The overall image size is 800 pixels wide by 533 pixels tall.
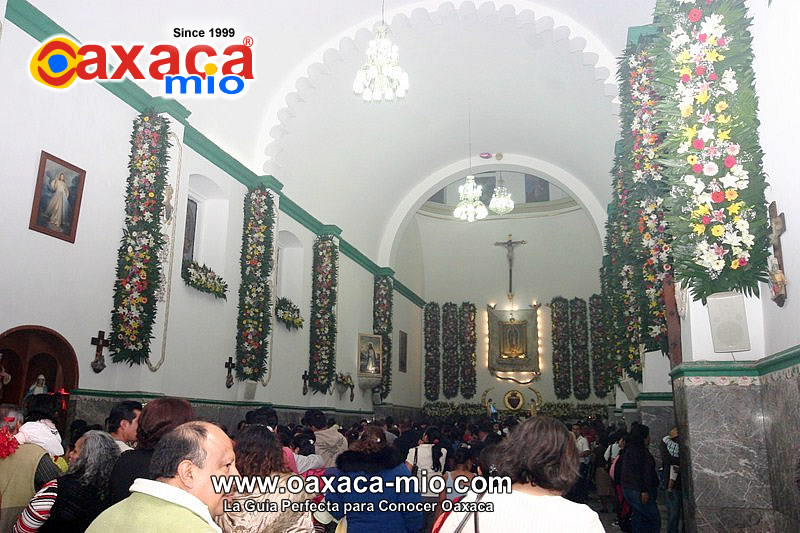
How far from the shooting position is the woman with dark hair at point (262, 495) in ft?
9.80

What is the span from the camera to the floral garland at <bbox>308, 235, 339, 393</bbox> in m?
13.6

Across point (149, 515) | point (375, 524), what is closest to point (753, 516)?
point (375, 524)

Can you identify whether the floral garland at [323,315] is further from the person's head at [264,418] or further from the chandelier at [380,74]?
the person's head at [264,418]

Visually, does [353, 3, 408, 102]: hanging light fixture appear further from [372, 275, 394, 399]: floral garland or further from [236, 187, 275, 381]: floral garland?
[372, 275, 394, 399]: floral garland

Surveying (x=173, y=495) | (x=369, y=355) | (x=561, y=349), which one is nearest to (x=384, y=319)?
(x=369, y=355)

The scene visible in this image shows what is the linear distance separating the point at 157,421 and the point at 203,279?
6.95 metres

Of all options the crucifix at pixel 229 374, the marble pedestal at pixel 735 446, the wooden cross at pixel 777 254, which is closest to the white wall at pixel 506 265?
the crucifix at pixel 229 374

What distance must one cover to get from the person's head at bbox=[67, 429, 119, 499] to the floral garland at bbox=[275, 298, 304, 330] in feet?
28.9

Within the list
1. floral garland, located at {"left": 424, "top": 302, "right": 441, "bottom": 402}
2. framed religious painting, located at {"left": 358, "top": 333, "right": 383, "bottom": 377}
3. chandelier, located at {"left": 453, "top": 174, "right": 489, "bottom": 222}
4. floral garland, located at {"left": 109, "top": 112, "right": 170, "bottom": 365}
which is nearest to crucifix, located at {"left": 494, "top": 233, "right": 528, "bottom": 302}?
floral garland, located at {"left": 424, "top": 302, "right": 441, "bottom": 402}

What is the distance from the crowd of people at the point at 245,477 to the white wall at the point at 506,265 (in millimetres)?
16275

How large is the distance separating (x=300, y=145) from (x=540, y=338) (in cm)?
1216

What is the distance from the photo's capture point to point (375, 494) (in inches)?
152

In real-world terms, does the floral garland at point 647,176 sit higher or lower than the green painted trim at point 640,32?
lower

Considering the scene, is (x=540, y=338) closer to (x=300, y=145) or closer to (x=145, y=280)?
(x=300, y=145)
